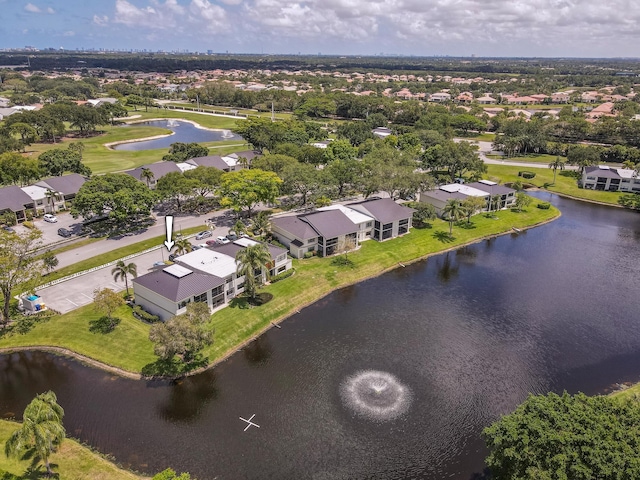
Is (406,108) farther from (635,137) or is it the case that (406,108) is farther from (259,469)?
(259,469)

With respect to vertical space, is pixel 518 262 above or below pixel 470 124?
below

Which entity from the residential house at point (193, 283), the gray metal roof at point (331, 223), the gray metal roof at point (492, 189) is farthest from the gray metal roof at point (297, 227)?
the gray metal roof at point (492, 189)

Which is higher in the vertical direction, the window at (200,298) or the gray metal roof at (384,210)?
the gray metal roof at (384,210)

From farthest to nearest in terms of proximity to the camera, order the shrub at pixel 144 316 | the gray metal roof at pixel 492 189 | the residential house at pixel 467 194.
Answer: the gray metal roof at pixel 492 189 < the residential house at pixel 467 194 < the shrub at pixel 144 316

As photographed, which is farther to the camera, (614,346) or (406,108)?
(406,108)

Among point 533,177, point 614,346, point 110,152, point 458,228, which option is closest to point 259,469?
point 614,346

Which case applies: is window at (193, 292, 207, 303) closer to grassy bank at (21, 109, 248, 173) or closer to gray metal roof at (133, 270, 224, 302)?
gray metal roof at (133, 270, 224, 302)

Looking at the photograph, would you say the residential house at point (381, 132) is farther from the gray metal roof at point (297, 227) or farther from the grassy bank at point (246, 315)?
the gray metal roof at point (297, 227)
